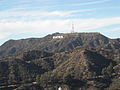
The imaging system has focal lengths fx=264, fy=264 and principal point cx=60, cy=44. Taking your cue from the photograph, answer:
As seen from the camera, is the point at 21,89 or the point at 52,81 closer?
the point at 21,89

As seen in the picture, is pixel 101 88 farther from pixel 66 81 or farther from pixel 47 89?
pixel 47 89

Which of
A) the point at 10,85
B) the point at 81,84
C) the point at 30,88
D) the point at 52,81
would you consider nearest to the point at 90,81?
the point at 81,84

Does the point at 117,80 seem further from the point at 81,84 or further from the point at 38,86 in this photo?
the point at 38,86

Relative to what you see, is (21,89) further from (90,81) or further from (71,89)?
(90,81)

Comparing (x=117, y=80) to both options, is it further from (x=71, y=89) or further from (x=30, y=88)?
(x=30, y=88)

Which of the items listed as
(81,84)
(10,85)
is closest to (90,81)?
(81,84)

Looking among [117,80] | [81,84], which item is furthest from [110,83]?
[81,84]

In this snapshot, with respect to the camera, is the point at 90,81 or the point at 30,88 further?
the point at 90,81
